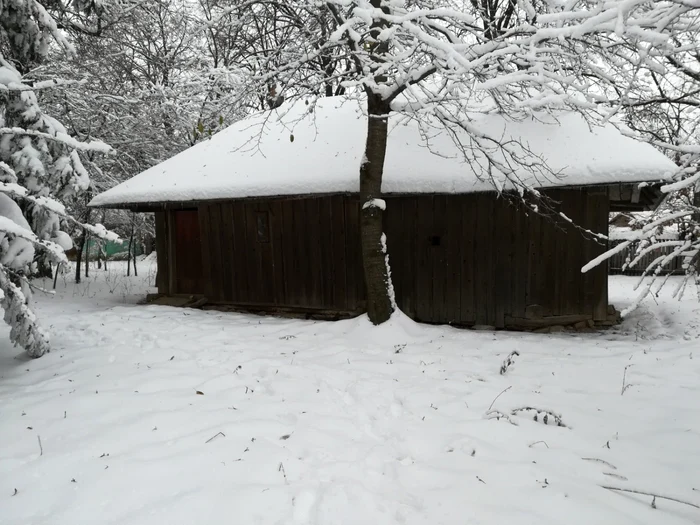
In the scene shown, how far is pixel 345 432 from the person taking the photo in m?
3.42

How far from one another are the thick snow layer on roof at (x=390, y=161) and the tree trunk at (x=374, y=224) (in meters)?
0.36

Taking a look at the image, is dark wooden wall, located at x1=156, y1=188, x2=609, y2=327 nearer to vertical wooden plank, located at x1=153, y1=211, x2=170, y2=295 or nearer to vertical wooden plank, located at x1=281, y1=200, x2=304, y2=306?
vertical wooden plank, located at x1=281, y1=200, x2=304, y2=306

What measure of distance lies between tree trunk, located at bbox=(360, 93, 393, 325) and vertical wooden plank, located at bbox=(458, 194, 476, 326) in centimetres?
161

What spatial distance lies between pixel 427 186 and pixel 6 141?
5710 mm

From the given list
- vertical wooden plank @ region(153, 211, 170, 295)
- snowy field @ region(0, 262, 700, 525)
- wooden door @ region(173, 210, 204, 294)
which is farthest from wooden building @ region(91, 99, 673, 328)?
snowy field @ region(0, 262, 700, 525)

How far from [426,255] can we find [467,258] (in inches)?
28.5

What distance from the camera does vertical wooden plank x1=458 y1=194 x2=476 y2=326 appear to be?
7.55 metres

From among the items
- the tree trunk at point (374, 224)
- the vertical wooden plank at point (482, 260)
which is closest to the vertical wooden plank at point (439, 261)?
the vertical wooden plank at point (482, 260)

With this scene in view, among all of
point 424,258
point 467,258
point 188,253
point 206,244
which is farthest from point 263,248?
point 467,258

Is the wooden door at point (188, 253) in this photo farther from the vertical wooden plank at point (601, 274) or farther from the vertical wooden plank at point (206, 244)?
the vertical wooden plank at point (601, 274)

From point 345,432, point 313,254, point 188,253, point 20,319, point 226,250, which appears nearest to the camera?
point 345,432

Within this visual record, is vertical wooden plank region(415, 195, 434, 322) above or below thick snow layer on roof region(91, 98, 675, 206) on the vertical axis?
below

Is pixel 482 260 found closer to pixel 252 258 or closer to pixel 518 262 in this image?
pixel 518 262

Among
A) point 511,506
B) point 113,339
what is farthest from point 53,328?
point 511,506
